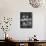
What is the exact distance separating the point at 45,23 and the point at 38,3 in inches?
31.9

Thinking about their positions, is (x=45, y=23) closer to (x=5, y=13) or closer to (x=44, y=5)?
(x=44, y=5)

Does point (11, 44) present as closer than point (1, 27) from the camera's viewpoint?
Yes

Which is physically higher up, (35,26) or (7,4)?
(7,4)

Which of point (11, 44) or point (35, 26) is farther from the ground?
point (35, 26)

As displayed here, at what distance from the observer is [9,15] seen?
15.5ft

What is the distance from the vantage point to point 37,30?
15.6ft

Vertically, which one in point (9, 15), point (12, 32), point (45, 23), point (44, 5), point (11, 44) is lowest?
point (11, 44)

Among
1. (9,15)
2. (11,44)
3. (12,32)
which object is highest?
(9,15)

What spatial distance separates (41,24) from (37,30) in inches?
10.8

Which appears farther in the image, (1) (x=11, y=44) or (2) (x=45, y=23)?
(2) (x=45, y=23)

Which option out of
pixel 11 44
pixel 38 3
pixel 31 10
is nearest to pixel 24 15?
pixel 31 10

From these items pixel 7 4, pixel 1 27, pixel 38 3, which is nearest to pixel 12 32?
pixel 1 27

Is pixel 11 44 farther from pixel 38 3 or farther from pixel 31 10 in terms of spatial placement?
pixel 38 3

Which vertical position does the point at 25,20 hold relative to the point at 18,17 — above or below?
below
